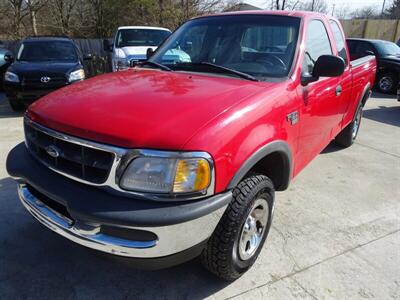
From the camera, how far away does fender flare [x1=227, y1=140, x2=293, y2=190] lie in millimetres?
2113

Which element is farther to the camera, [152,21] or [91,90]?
[152,21]

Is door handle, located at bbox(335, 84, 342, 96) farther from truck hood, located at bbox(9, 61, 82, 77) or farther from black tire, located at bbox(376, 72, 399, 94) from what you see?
black tire, located at bbox(376, 72, 399, 94)

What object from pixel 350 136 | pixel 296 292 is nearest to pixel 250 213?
pixel 296 292

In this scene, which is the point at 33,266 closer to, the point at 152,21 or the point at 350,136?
the point at 350,136

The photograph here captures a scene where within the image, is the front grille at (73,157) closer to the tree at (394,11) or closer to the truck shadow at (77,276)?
the truck shadow at (77,276)

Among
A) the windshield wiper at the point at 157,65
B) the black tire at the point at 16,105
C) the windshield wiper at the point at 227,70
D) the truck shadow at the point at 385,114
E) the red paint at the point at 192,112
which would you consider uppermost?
the windshield wiper at the point at 227,70

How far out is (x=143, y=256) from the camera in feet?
6.34

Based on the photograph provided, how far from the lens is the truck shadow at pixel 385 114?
7.81 meters

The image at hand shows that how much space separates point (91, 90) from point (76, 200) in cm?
99

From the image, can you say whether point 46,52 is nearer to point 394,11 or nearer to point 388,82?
point 388,82

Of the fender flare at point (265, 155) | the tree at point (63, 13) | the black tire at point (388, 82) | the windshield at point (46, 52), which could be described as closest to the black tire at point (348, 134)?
the fender flare at point (265, 155)

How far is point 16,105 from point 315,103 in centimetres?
660

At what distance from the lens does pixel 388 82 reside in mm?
11312

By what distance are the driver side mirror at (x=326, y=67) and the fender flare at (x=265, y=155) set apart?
66 cm
